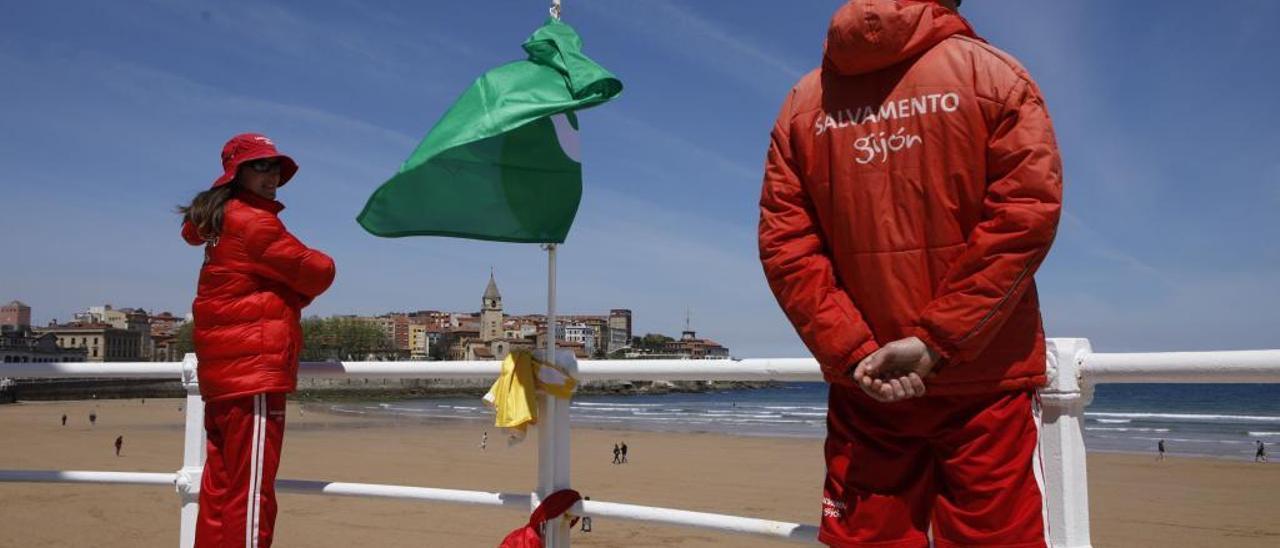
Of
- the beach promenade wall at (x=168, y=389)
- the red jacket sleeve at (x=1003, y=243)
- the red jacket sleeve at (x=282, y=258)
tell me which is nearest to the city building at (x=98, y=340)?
the beach promenade wall at (x=168, y=389)

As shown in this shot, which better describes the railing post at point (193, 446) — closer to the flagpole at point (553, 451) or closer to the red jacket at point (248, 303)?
the red jacket at point (248, 303)

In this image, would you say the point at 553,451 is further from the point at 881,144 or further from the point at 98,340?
the point at 98,340

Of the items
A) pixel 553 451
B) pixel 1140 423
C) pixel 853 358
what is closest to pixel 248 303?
pixel 553 451

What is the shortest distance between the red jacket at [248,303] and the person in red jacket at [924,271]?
5.20ft

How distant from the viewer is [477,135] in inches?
110

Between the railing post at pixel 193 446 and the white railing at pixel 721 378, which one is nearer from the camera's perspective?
the white railing at pixel 721 378

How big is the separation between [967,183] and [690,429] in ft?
106

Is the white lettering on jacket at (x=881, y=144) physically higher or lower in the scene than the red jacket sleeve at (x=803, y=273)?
higher

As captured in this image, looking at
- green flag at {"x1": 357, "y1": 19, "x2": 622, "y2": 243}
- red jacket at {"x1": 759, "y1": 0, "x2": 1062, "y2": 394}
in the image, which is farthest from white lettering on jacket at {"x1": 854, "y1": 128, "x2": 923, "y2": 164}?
green flag at {"x1": 357, "y1": 19, "x2": 622, "y2": 243}

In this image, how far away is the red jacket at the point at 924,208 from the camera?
161cm

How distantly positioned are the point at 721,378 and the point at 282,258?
1316mm

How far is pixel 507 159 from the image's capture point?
2896 mm

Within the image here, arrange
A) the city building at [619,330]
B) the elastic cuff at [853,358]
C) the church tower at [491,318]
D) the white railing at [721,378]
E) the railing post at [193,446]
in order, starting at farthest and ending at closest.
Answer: the city building at [619,330] → the church tower at [491,318] → the railing post at [193,446] → the white railing at [721,378] → the elastic cuff at [853,358]

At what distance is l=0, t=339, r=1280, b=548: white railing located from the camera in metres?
1.82
